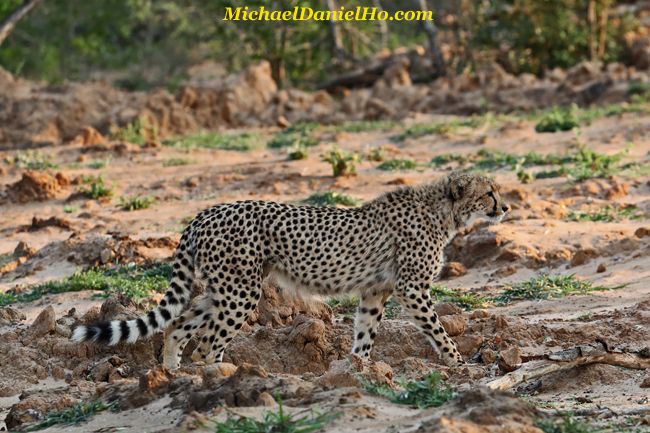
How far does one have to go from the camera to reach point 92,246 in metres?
10.5

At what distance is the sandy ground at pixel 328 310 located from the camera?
217 inches

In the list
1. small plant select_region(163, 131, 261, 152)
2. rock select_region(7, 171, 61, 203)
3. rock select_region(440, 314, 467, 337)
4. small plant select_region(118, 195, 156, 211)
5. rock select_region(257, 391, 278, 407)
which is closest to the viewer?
rock select_region(257, 391, 278, 407)

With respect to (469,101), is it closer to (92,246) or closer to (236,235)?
(92,246)

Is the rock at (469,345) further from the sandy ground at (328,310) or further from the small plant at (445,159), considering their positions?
the small plant at (445,159)

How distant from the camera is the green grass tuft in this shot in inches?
361

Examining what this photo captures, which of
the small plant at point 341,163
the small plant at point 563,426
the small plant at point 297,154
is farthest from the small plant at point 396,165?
the small plant at point 563,426

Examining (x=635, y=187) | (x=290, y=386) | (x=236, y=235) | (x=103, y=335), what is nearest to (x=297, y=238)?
(x=236, y=235)

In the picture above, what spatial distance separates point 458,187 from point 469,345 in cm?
107

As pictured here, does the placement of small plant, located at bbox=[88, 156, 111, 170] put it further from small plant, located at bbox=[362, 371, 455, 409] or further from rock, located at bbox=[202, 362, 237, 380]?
small plant, located at bbox=[362, 371, 455, 409]

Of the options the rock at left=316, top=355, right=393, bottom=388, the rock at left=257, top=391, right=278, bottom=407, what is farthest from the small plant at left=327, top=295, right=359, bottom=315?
the rock at left=257, top=391, right=278, bottom=407

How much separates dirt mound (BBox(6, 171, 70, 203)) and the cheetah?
6091 mm

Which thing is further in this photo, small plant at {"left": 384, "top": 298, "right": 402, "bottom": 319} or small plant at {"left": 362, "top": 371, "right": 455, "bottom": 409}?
small plant at {"left": 384, "top": 298, "right": 402, "bottom": 319}

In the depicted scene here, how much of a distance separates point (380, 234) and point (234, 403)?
102 inches

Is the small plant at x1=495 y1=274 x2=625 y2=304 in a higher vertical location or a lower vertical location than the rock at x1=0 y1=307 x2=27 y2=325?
lower
